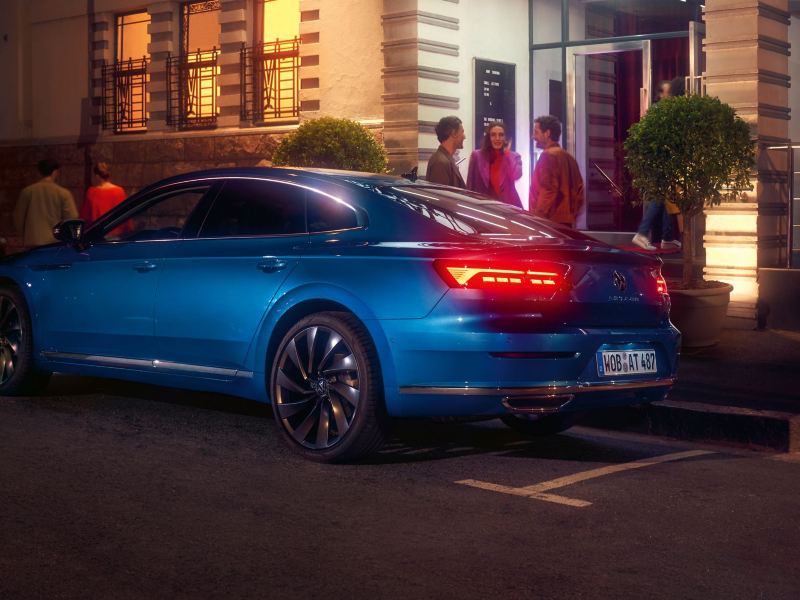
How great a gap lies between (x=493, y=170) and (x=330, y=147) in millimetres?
2350

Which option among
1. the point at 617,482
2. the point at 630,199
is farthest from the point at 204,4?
the point at 617,482

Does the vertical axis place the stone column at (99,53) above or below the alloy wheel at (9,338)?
above

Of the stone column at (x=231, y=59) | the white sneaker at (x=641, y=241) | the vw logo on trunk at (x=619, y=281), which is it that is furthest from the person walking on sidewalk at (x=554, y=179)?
the stone column at (x=231, y=59)

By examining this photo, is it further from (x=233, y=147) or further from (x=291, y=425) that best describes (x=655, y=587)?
(x=233, y=147)

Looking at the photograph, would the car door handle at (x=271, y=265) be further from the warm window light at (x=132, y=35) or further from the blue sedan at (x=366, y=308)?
the warm window light at (x=132, y=35)

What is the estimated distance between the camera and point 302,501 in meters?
6.10

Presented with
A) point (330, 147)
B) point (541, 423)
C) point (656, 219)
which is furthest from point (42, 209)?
point (541, 423)

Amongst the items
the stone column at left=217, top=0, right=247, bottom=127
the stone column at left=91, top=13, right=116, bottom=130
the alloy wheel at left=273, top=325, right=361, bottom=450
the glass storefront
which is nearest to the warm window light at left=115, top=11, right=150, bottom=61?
the stone column at left=91, top=13, right=116, bottom=130

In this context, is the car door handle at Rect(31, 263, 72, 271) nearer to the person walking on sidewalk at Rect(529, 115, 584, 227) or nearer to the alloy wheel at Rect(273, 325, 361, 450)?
the alloy wheel at Rect(273, 325, 361, 450)

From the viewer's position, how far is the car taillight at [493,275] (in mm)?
6590

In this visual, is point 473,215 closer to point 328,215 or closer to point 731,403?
point 328,215

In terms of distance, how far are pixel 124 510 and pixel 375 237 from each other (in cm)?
204

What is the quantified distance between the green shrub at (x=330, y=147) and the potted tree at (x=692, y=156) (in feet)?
12.3

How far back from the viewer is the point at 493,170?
13609 mm
